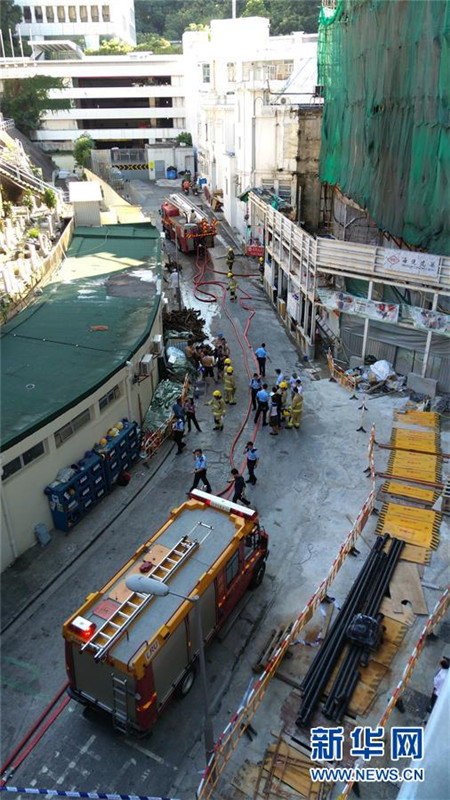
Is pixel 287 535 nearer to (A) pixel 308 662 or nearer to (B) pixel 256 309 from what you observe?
(A) pixel 308 662

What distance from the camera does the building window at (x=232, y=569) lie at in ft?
36.1

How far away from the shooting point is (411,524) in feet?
46.9

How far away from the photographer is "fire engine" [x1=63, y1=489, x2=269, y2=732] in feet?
29.7

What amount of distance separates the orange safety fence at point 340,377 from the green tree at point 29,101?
190ft

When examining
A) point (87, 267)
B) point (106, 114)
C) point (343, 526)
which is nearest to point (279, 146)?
point (87, 267)

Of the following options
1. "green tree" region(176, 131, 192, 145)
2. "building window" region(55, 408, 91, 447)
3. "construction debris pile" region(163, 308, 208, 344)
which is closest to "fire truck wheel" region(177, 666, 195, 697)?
"building window" region(55, 408, 91, 447)

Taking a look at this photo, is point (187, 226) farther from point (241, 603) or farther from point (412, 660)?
point (412, 660)

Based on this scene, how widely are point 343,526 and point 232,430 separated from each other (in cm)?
544

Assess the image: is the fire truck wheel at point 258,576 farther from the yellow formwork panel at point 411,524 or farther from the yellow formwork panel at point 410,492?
the yellow formwork panel at point 410,492

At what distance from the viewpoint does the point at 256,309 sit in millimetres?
28469

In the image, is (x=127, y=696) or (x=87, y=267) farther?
→ (x=87, y=267)

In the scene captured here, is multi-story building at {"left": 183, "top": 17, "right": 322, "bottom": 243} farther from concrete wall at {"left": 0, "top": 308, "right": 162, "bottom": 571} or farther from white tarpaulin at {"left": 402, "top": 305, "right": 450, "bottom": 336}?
concrete wall at {"left": 0, "top": 308, "right": 162, "bottom": 571}

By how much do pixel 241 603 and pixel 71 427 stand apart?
19.3 ft

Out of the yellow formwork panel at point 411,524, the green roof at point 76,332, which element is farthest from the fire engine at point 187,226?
the yellow formwork panel at point 411,524
